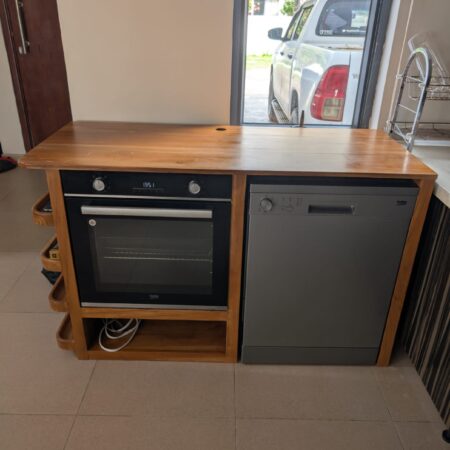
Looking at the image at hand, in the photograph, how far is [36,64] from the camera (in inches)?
147

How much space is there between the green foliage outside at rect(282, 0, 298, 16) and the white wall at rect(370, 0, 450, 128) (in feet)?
1.53

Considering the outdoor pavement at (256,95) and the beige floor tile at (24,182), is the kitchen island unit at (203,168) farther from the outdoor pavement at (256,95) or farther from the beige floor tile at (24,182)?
the beige floor tile at (24,182)

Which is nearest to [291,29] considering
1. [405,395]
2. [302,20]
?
[302,20]

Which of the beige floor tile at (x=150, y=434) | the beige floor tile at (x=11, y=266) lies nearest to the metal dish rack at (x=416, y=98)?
the beige floor tile at (x=150, y=434)

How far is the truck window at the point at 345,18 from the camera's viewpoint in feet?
6.75

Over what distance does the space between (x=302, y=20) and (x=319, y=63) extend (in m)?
0.23

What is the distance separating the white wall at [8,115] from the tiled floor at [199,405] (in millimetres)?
2554

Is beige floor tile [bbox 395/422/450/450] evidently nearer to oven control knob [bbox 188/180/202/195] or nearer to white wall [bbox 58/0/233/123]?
oven control knob [bbox 188/180/202/195]

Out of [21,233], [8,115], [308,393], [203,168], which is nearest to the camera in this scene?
[203,168]

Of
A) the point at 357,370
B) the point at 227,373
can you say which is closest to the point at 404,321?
the point at 357,370

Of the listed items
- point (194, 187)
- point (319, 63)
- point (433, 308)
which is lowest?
point (433, 308)

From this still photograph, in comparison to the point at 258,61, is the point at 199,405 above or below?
below

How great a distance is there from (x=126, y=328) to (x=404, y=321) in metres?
1.26

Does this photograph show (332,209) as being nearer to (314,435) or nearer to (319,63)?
(314,435)
